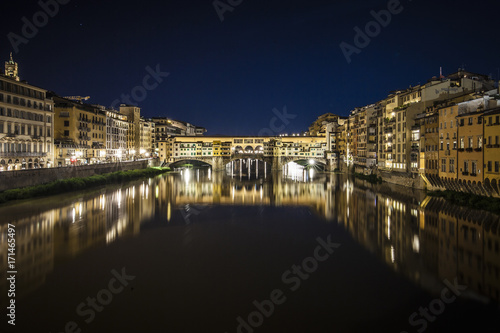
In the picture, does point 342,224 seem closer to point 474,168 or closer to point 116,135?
point 474,168

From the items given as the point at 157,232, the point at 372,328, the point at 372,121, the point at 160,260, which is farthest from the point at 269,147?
the point at 372,328

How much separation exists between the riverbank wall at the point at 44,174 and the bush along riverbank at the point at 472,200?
85.8 feet

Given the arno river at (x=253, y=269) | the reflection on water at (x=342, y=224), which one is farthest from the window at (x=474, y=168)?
the arno river at (x=253, y=269)

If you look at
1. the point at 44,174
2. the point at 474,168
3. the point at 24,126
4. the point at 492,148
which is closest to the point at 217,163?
the point at 24,126

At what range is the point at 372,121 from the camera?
4319cm

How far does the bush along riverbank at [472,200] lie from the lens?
1842 centimetres

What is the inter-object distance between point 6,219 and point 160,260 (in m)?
9.89

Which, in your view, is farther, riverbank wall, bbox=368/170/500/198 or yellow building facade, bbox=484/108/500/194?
riverbank wall, bbox=368/170/500/198

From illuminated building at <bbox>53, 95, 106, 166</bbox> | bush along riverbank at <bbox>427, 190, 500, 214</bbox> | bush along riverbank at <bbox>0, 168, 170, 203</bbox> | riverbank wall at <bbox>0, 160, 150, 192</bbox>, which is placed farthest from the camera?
illuminated building at <bbox>53, 95, 106, 166</bbox>

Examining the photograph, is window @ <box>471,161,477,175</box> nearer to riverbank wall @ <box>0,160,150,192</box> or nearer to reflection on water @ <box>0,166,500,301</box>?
reflection on water @ <box>0,166,500,301</box>

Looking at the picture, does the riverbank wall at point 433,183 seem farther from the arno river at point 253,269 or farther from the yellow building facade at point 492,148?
the arno river at point 253,269

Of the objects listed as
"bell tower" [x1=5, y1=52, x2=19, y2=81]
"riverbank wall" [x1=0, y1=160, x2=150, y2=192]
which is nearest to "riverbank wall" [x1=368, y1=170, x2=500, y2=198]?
"riverbank wall" [x1=0, y1=160, x2=150, y2=192]

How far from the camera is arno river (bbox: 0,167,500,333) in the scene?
8.67 meters

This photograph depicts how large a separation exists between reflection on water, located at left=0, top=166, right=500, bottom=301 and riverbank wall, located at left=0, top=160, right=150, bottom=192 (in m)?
2.07
